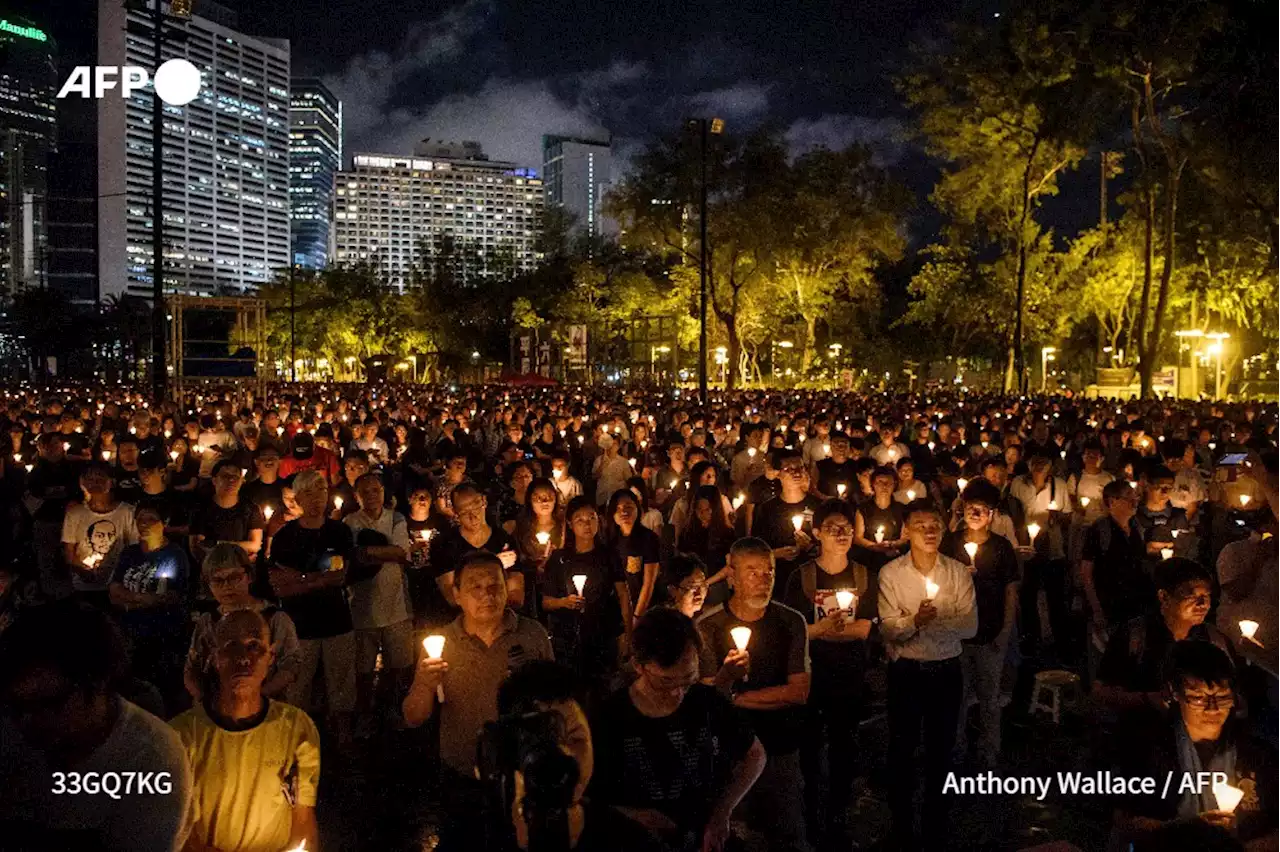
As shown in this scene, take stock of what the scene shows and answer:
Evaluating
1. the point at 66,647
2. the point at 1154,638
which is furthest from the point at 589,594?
the point at 66,647

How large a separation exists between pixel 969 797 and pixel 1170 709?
2.42m

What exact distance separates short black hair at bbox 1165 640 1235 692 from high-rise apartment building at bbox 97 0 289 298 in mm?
93822

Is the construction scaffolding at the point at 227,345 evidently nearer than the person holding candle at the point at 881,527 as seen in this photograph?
No

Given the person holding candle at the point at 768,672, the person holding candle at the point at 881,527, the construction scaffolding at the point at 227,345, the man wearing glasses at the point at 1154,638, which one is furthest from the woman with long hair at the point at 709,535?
the construction scaffolding at the point at 227,345

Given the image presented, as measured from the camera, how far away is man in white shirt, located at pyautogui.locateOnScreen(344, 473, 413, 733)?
6691mm

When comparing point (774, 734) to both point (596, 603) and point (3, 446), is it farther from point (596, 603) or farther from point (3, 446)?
point (3, 446)

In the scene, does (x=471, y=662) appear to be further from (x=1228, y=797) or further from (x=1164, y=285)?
(x=1164, y=285)

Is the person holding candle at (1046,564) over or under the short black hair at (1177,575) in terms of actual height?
under

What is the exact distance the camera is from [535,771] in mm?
2268

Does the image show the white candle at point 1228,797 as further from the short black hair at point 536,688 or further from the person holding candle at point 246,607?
the person holding candle at point 246,607

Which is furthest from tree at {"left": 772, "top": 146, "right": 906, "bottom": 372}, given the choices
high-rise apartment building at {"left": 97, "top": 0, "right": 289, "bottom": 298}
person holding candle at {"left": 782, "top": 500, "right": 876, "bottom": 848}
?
high-rise apartment building at {"left": 97, "top": 0, "right": 289, "bottom": 298}

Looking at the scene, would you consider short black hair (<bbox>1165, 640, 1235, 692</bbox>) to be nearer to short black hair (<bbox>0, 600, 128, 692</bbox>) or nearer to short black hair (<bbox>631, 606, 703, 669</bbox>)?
short black hair (<bbox>631, 606, 703, 669</bbox>)

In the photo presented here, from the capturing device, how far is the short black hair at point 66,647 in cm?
258

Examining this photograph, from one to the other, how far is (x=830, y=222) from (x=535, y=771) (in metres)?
43.2
